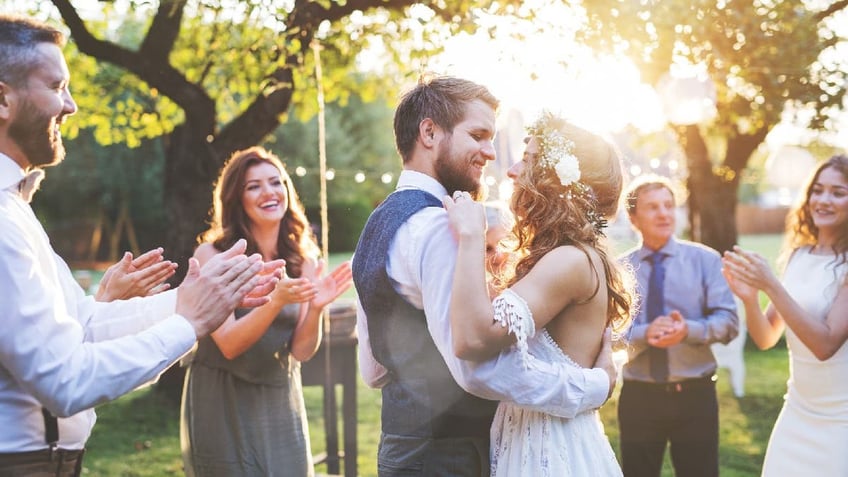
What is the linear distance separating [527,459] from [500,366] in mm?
386

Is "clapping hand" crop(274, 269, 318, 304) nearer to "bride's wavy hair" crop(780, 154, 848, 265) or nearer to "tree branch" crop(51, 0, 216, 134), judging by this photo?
"bride's wavy hair" crop(780, 154, 848, 265)

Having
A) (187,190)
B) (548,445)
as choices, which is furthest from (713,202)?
(548,445)

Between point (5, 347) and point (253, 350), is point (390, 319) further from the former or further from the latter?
point (253, 350)

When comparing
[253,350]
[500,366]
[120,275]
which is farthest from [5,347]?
[253,350]

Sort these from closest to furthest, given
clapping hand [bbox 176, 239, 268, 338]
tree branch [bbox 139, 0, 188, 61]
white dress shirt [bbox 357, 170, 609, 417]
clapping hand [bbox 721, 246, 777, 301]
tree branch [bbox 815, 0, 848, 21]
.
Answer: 1. clapping hand [bbox 176, 239, 268, 338]
2. white dress shirt [bbox 357, 170, 609, 417]
3. clapping hand [bbox 721, 246, 777, 301]
4. tree branch [bbox 139, 0, 188, 61]
5. tree branch [bbox 815, 0, 848, 21]

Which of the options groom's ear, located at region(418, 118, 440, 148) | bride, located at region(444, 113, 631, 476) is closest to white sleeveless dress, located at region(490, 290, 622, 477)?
bride, located at region(444, 113, 631, 476)

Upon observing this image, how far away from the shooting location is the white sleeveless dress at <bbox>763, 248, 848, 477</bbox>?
11.1 feet

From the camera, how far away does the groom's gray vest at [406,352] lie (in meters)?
2.35

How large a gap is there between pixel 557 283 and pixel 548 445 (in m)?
0.50

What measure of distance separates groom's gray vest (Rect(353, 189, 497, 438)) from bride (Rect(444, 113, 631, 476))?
15 centimetres

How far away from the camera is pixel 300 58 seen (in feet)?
19.4

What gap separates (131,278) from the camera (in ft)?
8.82

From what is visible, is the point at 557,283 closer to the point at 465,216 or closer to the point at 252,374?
the point at 465,216

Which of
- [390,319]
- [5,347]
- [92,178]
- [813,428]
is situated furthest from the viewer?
[92,178]
